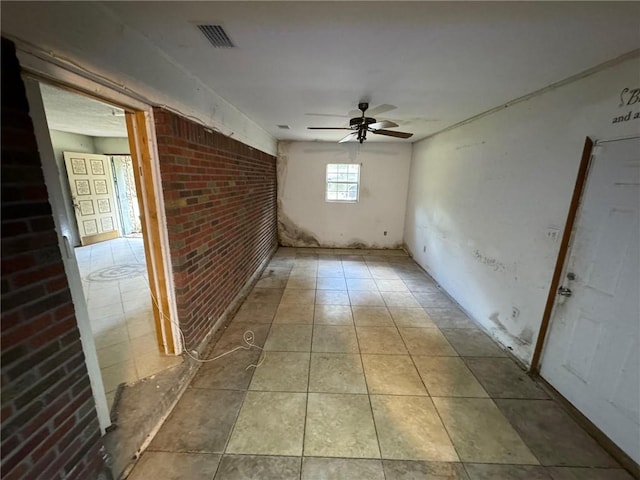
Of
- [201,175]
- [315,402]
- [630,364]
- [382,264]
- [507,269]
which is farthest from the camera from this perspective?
[382,264]

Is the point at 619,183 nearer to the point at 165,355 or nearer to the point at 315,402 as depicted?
the point at 315,402

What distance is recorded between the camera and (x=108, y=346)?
7.55 ft

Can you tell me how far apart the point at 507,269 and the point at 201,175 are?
115 inches

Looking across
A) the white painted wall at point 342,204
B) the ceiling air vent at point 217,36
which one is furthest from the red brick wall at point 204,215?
the white painted wall at point 342,204

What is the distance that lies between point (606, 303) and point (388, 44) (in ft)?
6.83

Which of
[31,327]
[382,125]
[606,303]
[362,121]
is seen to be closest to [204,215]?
[31,327]

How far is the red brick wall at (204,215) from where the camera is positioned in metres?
1.88

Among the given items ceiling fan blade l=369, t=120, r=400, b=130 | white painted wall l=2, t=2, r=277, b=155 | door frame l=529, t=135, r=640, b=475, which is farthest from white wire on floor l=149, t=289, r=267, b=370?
ceiling fan blade l=369, t=120, r=400, b=130

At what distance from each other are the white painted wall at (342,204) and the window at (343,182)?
106 mm

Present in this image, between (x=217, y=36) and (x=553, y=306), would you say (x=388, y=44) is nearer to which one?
(x=217, y=36)

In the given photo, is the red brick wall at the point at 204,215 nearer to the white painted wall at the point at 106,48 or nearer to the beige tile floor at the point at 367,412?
the white painted wall at the point at 106,48

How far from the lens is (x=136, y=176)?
178 cm

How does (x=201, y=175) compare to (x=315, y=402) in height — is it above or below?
above

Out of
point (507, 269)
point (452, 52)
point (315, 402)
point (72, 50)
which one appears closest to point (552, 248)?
point (507, 269)
